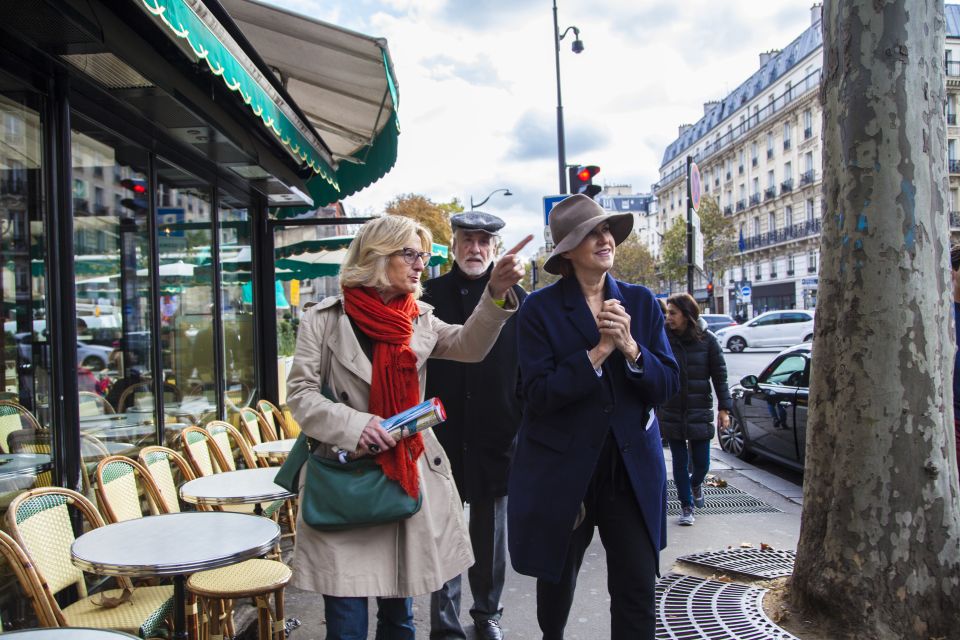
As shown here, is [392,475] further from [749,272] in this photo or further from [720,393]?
[749,272]

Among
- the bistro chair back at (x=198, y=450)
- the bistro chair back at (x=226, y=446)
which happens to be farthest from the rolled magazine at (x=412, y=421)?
the bistro chair back at (x=226, y=446)

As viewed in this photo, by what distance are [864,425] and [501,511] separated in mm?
1698

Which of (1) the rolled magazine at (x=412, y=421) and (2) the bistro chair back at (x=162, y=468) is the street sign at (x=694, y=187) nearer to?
(2) the bistro chair back at (x=162, y=468)

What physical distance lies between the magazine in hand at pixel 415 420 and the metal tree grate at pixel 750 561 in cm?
263

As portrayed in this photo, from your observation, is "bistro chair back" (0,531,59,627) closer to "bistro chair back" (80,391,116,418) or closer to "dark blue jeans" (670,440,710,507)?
"bistro chair back" (80,391,116,418)

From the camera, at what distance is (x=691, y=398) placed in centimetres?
595

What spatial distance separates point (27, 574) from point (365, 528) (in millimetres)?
1143

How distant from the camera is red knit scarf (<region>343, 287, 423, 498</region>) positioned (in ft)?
8.30

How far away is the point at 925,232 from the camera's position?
328cm

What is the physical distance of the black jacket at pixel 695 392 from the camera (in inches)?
233

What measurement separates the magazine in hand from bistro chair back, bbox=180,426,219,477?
8.15 feet

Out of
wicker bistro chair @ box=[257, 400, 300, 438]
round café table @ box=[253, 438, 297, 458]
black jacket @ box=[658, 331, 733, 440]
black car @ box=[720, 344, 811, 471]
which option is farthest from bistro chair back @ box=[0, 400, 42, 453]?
black car @ box=[720, 344, 811, 471]

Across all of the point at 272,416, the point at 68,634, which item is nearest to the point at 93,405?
the point at 272,416

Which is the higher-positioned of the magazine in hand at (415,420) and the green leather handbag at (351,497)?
the magazine in hand at (415,420)
